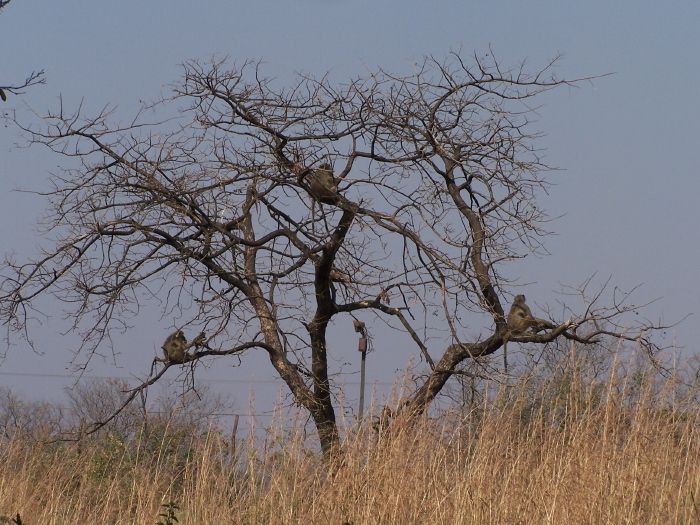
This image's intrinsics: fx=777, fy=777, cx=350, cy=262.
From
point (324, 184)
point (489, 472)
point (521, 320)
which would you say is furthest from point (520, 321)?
point (489, 472)

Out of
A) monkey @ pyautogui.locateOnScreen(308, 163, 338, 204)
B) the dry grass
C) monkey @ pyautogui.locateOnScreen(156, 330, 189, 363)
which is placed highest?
monkey @ pyautogui.locateOnScreen(308, 163, 338, 204)

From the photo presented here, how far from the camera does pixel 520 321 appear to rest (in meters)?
7.23

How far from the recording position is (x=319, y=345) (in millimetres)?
7762

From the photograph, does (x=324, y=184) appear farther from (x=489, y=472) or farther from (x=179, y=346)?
(x=489, y=472)

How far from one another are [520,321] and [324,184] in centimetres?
224

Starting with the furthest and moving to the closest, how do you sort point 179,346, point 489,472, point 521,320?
point 179,346, point 521,320, point 489,472

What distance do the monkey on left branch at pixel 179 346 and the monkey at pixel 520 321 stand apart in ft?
9.76

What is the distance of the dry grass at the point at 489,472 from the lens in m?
4.59

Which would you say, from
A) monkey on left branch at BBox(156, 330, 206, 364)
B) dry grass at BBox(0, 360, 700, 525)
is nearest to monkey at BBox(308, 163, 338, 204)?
monkey on left branch at BBox(156, 330, 206, 364)

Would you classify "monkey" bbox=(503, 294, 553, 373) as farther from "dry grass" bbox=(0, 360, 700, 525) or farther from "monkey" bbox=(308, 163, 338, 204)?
"monkey" bbox=(308, 163, 338, 204)

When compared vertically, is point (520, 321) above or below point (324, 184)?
below

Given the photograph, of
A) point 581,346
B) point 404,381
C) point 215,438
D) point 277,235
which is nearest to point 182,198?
point 277,235

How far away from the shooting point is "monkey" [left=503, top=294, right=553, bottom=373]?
284 inches

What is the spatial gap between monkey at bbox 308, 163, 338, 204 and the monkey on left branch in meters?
1.95
